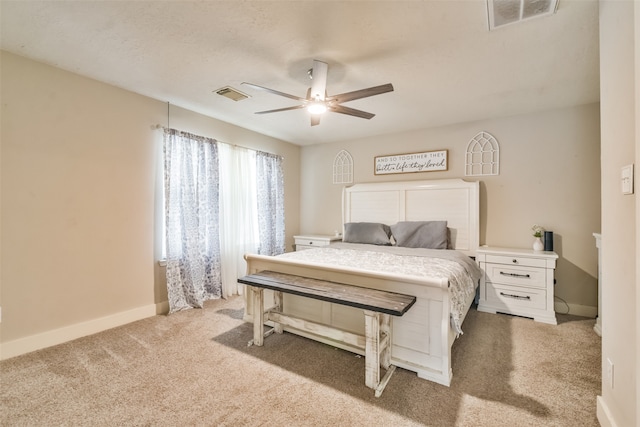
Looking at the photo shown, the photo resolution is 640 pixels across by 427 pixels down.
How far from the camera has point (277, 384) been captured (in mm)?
1869

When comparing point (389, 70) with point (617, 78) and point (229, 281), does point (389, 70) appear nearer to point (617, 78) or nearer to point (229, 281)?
point (617, 78)

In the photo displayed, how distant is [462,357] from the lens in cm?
222

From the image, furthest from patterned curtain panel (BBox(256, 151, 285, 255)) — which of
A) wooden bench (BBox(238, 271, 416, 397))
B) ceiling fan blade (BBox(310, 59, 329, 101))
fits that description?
ceiling fan blade (BBox(310, 59, 329, 101))

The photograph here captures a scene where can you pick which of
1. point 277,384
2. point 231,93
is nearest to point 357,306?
point 277,384

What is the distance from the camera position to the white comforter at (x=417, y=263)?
2.17m

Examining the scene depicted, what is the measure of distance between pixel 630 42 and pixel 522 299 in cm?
263

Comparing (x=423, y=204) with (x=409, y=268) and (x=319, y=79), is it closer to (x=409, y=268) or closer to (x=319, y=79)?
(x=409, y=268)

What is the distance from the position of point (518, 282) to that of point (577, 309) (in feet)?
2.67

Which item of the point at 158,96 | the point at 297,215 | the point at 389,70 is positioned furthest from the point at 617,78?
the point at 297,215

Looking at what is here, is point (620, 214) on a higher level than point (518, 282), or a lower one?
higher

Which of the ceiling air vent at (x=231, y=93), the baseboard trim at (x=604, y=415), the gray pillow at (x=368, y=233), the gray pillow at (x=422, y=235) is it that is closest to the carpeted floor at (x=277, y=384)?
the baseboard trim at (x=604, y=415)

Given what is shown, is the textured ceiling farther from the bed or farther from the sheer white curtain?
the bed

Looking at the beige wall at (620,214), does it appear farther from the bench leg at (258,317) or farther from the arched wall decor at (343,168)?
the arched wall decor at (343,168)

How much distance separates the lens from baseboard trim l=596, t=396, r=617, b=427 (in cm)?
140
